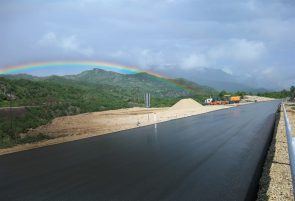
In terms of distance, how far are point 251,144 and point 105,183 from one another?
8.41 metres

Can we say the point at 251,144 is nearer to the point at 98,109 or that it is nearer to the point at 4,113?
the point at 4,113

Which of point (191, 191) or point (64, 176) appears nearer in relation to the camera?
point (191, 191)

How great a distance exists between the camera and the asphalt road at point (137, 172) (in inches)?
291

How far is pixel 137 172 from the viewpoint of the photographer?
30.9ft

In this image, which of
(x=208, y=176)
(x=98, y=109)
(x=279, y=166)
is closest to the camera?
(x=208, y=176)

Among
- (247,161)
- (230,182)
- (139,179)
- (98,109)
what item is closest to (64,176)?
(139,179)

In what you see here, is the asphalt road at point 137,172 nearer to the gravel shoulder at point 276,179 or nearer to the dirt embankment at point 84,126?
the gravel shoulder at point 276,179

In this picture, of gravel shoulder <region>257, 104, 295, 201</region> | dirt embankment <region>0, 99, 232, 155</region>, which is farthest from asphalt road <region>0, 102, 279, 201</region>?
dirt embankment <region>0, 99, 232, 155</region>

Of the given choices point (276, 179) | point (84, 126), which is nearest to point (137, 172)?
point (276, 179)

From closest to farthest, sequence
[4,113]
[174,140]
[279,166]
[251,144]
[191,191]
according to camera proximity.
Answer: [191,191]
[279,166]
[251,144]
[174,140]
[4,113]

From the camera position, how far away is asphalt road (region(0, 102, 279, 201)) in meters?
7.40

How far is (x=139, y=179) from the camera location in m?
8.59

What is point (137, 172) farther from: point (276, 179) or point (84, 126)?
point (84, 126)

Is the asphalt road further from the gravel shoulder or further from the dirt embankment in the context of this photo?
the dirt embankment
